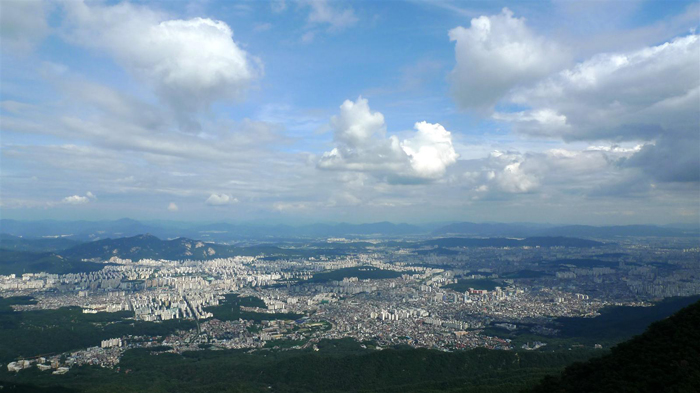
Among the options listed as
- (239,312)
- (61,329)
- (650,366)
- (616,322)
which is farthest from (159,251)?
(650,366)

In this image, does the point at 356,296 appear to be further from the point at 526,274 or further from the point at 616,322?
the point at 526,274

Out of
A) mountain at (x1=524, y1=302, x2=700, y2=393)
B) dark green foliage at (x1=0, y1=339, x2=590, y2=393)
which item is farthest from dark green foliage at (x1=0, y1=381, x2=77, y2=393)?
mountain at (x1=524, y1=302, x2=700, y2=393)

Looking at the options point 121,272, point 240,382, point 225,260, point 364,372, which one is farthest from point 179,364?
point 225,260

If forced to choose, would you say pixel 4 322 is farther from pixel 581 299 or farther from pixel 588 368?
pixel 581 299

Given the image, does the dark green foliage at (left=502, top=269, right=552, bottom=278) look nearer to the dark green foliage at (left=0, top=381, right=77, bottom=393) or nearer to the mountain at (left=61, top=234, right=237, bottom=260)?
the dark green foliage at (left=0, top=381, right=77, bottom=393)

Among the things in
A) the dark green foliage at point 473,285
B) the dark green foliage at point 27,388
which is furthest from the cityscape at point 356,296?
the dark green foliage at point 27,388

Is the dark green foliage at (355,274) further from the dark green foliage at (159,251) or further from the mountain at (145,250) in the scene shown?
the mountain at (145,250)
